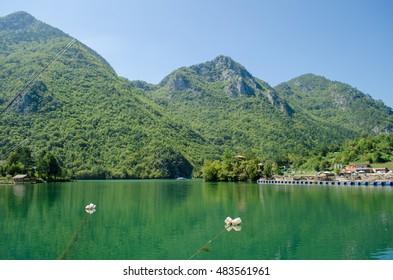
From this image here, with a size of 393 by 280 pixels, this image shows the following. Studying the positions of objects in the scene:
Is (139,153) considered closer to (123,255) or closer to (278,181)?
(278,181)

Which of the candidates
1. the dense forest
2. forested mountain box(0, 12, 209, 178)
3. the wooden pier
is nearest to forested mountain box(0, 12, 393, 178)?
forested mountain box(0, 12, 209, 178)

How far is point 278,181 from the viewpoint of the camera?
87.0 meters

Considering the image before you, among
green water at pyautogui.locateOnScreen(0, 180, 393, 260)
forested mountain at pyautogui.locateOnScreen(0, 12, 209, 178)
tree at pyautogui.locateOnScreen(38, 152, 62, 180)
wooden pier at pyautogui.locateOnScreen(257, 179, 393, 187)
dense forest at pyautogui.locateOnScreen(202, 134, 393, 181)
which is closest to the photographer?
green water at pyautogui.locateOnScreen(0, 180, 393, 260)

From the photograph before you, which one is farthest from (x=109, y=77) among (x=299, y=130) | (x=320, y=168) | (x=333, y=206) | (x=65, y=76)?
(x=333, y=206)

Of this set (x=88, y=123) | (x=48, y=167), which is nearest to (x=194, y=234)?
(x=48, y=167)

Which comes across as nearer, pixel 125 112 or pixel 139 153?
pixel 139 153

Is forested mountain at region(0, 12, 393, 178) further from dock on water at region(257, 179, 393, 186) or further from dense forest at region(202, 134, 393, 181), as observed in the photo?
dock on water at region(257, 179, 393, 186)

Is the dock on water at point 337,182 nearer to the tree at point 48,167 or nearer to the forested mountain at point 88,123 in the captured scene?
the tree at point 48,167

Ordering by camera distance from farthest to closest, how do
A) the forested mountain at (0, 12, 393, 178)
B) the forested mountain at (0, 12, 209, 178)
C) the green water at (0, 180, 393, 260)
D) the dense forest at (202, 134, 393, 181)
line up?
the forested mountain at (0, 12, 393, 178), the forested mountain at (0, 12, 209, 178), the dense forest at (202, 134, 393, 181), the green water at (0, 180, 393, 260)

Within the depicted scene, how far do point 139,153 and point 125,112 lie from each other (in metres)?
26.5

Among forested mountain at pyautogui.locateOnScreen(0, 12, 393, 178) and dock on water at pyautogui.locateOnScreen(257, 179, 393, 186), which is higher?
forested mountain at pyautogui.locateOnScreen(0, 12, 393, 178)

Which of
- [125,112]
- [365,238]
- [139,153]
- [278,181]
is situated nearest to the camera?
[365,238]

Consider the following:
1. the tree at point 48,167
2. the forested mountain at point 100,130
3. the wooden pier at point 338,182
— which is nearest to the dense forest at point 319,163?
the wooden pier at point 338,182

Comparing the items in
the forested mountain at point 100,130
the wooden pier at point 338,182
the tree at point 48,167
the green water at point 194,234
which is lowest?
the wooden pier at point 338,182
